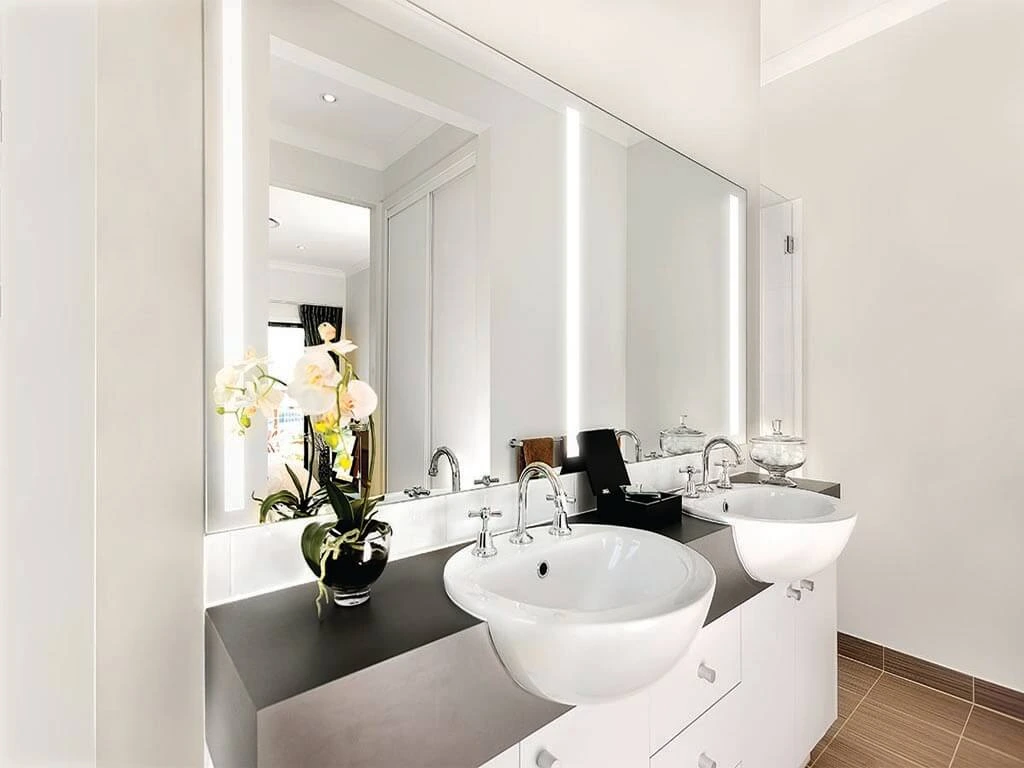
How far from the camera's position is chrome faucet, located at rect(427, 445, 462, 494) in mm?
1261

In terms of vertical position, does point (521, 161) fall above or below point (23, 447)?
above

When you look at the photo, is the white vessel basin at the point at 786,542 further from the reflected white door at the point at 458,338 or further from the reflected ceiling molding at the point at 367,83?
the reflected ceiling molding at the point at 367,83

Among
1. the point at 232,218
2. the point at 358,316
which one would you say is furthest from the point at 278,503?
the point at 232,218

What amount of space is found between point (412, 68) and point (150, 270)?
0.75 m

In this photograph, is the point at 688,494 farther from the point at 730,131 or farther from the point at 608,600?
the point at 730,131

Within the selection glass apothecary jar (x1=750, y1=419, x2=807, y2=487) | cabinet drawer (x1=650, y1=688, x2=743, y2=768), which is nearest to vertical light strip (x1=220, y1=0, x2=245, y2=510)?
cabinet drawer (x1=650, y1=688, x2=743, y2=768)

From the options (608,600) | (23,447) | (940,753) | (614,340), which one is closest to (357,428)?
(23,447)

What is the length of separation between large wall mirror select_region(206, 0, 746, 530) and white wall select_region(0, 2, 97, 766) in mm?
282

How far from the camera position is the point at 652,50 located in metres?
1.85

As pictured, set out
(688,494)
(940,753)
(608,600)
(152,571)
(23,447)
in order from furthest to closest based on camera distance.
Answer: (940,753)
(688,494)
(608,600)
(152,571)
(23,447)

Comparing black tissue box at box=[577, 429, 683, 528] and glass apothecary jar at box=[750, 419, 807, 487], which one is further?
glass apothecary jar at box=[750, 419, 807, 487]

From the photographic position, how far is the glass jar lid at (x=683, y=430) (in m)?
1.92

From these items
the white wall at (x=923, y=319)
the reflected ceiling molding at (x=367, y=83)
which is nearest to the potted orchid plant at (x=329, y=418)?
the reflected ceiling molding at (x=367, y=83)

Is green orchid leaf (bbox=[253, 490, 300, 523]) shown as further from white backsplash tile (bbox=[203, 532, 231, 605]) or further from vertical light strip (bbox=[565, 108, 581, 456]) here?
vertical light strip (bbox=[565, 108, 581, 456])
